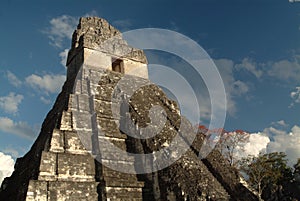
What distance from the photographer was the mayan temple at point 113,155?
822cm

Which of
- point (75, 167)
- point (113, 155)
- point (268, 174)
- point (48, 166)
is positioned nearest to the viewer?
point (48, 166)

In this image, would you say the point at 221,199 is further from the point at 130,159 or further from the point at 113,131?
the point at 113,131

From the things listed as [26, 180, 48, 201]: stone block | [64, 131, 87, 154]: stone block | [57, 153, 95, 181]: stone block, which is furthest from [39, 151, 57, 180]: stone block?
[64, 131, 87, 154]: stone block

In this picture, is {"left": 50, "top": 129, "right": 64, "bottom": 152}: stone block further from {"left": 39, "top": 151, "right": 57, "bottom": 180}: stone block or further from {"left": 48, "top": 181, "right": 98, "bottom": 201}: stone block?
{"left": 48, "top": 181, "right": 98, "bottom": 201}: stone block

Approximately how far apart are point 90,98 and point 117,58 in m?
3.86

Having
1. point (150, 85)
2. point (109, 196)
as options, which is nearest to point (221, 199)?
point (109, 196)

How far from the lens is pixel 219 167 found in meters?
10.1

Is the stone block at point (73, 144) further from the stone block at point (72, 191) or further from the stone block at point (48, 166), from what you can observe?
the stone block at point (72, 191)

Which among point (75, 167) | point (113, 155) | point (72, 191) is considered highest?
point (113, 155)

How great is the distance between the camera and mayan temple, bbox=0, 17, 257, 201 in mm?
8219

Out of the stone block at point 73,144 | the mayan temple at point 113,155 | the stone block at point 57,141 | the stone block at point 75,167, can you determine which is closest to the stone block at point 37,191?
the mayan temple at point 113,155

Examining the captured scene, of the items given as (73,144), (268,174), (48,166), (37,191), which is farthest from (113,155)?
(268,174)

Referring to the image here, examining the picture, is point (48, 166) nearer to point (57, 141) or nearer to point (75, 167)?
point (75, 167)

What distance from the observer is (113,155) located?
31.6 ft
